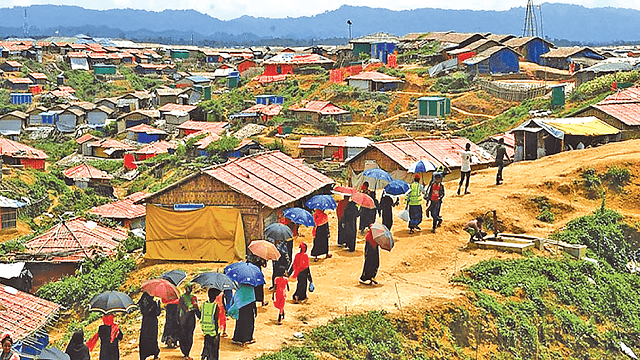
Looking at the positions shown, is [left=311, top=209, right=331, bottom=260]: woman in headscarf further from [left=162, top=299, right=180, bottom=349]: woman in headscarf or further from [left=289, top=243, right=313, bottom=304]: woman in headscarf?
[left=162, top=299, right=180, bottom=349]: woman in headscarf

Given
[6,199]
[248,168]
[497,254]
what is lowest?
[6,199]

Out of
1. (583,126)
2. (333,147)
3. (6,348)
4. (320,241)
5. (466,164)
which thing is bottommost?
(333,147)

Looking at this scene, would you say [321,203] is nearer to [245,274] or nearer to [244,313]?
[245,274]

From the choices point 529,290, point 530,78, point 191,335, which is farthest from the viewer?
point 530,78

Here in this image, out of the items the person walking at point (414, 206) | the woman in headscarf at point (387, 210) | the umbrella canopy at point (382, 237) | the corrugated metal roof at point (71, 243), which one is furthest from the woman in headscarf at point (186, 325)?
the corrugated metal roof at point (71, 243)

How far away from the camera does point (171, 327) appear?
41.3ft

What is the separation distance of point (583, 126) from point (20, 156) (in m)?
32.7

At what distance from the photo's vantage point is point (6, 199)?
34.6 metres

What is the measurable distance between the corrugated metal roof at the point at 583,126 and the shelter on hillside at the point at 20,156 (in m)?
31.0

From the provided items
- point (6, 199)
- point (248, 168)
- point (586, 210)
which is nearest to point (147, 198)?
point (248, 168)

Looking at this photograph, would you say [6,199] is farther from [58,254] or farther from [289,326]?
[289,326]

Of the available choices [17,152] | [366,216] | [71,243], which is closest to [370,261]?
[366,216]

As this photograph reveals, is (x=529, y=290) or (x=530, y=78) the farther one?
(x=530, y=78)

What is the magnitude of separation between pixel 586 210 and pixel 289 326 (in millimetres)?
10379
